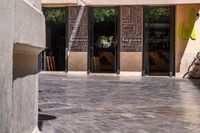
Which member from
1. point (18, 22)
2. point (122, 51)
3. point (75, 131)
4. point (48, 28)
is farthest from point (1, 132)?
point (48, 28)

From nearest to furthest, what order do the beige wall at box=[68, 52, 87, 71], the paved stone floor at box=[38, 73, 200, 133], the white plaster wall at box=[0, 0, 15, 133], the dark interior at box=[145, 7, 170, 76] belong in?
the white plaster wall at box=[0, 0, 15, 133] → the paved stone floor at box=[38, 73, 200, 133] → the beige wall at box=[68, 52, 87, 71] → the dark interior at box=[145, 7, 170, 76]

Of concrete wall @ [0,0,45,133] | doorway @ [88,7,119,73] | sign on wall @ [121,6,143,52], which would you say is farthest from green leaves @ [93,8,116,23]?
concrete wall @ [0,0,45,133]

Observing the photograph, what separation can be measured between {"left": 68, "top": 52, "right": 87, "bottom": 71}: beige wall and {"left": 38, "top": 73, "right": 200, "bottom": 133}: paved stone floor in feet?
25.7

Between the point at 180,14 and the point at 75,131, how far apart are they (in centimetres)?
1660

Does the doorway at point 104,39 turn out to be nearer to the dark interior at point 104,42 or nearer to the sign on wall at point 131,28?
the dark interior at point 104,42

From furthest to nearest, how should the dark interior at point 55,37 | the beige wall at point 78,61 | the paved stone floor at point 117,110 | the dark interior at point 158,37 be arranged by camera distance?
the dark interior at point 55,37
the dark interior at point 158,37
the beige wall at point 78,61
the paved stone floor at point 117,110

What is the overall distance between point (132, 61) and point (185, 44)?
267 centimetres

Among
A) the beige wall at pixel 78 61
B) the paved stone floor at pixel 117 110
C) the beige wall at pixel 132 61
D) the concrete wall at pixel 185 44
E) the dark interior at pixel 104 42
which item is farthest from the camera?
the dark interior at pixel 104 42

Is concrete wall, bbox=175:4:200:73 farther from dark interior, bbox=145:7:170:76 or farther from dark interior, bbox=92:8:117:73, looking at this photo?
dark interior, bbox=92:8:117:73

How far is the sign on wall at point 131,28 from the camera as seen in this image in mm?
23406

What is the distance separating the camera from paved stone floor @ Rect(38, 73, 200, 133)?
800cm

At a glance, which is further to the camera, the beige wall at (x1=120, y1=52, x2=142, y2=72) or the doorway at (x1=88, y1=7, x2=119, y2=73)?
the doorway at (x1=88, y1=7, x2=119, y2=73)

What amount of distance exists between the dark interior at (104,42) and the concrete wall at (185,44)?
122 inches

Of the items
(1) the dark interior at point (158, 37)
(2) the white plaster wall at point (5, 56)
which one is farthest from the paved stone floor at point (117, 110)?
(1) the dark interior at point (158, 37)
